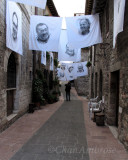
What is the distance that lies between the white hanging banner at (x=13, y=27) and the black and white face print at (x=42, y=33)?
0.78m

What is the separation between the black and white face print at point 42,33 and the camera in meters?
6.54

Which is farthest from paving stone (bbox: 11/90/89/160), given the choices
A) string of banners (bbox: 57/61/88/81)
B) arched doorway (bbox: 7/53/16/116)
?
string of banners (bbox: 57/61/88/81)

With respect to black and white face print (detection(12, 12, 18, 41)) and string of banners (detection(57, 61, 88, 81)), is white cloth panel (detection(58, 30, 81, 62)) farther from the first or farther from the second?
string of banners (detection(57, 61, 88, 81))

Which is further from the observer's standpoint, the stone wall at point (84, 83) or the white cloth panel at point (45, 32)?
the stone wall at point (84, 83)

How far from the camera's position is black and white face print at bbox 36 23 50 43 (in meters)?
6.54

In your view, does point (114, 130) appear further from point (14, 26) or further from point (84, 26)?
point (14, 26)

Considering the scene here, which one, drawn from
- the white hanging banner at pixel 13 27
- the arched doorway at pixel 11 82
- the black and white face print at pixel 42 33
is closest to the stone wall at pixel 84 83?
the black and white face print at pixel 42 33

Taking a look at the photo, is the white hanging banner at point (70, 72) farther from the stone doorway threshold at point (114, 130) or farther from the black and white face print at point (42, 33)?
the stone doorway threshold at point (114, 130)

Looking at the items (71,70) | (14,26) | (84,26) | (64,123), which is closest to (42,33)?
(14,26)

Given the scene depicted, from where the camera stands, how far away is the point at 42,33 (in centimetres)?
656

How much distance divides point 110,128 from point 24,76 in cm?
460

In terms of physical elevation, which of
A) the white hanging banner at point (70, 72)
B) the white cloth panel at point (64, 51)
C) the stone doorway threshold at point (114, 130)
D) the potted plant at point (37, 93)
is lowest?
the stone doorway threshold at point (114, 130)

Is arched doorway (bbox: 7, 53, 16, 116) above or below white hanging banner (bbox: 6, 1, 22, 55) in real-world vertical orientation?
below

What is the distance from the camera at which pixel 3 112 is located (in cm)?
532
